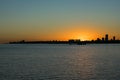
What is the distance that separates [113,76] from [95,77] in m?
2.40

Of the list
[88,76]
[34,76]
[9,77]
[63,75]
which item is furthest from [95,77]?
[9,77]

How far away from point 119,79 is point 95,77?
3.79 meters

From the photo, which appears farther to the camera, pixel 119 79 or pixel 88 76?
A: pixel 88 76

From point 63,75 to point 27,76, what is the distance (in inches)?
194

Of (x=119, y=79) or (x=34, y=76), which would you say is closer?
(x=119, y=79)

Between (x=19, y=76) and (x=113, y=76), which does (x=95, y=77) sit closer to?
(x=113, y=76)

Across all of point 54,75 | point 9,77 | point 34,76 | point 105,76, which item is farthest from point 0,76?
point 105,76

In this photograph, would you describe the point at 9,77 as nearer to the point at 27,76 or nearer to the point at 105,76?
the point at 27,76

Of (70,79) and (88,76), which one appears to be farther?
(88,76)

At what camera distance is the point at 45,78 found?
40750mm

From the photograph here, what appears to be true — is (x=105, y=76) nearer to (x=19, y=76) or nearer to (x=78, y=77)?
(x=78, y=77)

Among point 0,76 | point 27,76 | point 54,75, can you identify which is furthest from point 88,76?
point 0,76

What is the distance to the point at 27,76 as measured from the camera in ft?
139

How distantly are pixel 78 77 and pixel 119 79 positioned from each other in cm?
567
